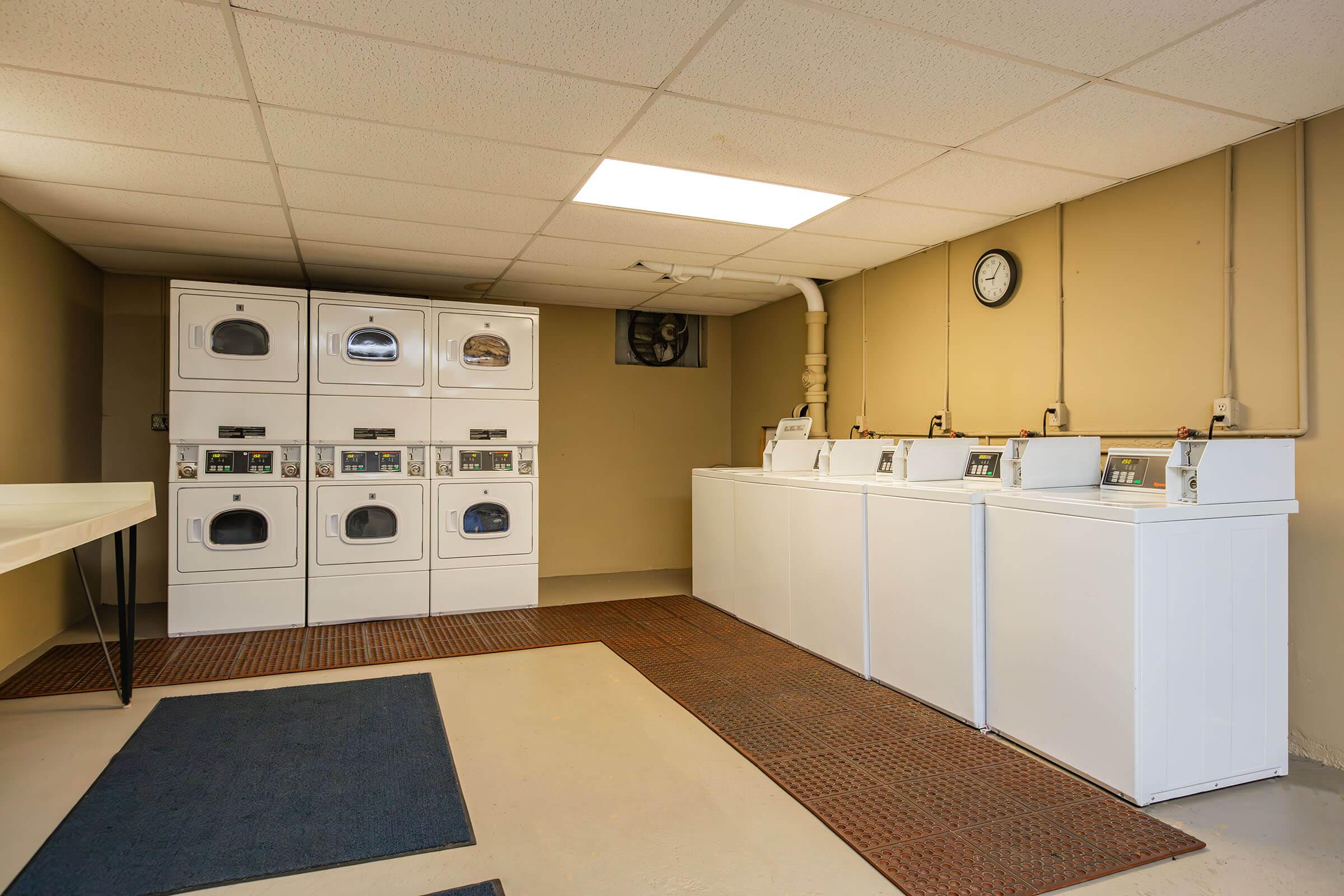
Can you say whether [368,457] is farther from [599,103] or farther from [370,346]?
[599,103]

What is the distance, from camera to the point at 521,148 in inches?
125

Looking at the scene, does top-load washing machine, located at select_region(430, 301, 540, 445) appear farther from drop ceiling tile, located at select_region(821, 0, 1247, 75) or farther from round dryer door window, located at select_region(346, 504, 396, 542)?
drop ceiling tile, located at select_region(821, 0, 1247, 75)

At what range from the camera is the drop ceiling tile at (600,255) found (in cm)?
468

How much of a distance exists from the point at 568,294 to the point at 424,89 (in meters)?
3.67

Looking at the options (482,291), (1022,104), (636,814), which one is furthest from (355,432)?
(1022,104)

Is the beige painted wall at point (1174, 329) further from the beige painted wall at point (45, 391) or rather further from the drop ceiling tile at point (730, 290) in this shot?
the beige painted wall at point (45, 391)

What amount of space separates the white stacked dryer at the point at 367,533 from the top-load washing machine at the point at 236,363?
372mm

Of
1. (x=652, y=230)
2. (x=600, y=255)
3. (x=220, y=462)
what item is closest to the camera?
(x=652, y=230)

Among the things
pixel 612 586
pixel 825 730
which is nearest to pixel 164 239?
pixel 612 586

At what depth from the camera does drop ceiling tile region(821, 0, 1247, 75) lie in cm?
211

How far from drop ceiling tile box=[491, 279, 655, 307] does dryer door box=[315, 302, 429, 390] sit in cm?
92

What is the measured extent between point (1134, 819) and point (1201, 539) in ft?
3.08

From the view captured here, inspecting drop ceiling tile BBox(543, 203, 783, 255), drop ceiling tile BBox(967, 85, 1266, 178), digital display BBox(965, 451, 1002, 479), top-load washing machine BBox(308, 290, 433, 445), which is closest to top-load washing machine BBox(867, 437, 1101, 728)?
digital display BBox(965, 451, 1002, 479)

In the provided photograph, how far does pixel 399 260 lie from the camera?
507 cm
